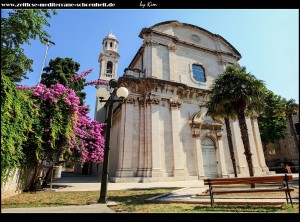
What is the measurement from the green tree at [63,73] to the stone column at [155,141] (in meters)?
6.86

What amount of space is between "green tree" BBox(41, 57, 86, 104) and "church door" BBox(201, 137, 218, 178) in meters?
12.8

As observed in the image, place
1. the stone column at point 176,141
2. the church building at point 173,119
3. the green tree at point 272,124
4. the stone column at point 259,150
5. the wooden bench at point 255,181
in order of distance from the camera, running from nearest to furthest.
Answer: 1. the wooden bench at point 255,181
2. the church building at point 173,119
3. the stone column at point 176,141
4. the stone column at point 259,150
5. the green tree at point 272,124

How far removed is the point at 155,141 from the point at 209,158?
6195 mm

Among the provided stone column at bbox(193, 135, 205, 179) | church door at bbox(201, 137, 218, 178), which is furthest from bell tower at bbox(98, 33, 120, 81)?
church door at bbox(201, 137, 218, 178)

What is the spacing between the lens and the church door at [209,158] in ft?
60.8

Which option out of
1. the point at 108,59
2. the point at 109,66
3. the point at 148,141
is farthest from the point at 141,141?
the point at 108,59

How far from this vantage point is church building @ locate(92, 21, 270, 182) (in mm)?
16375

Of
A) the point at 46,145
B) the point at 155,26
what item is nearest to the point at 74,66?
the point at 155,26

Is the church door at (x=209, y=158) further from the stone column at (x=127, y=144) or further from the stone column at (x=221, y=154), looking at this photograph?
the stone column at (x=127, y=144)

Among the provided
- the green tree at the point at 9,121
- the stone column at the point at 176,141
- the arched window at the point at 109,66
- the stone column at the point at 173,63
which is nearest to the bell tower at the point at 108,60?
the arched window at the point at 109,66

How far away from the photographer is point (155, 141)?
16.7m

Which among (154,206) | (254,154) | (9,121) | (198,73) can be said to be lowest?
(154,206)

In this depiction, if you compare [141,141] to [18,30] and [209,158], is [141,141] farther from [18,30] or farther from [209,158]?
[18,30]
